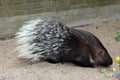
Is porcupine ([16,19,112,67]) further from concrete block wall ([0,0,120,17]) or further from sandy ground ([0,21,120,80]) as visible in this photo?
concrete block wall ([0,0,120,17])

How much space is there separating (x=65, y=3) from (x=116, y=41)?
1362 mm

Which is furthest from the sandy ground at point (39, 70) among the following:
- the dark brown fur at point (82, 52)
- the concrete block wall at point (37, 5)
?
the concrete block wall at point (37, 5)

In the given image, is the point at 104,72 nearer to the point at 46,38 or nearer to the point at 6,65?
the point at 46,38

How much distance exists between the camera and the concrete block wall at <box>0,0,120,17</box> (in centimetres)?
580

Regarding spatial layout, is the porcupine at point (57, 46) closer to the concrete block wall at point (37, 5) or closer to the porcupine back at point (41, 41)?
the porcupine back at point (41, 41)

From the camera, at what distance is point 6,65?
178 inches

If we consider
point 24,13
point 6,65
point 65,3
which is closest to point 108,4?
point 65,3

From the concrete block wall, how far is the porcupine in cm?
138

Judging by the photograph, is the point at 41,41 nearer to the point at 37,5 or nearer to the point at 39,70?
the point at 39,70

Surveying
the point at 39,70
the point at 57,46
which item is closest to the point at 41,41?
the point at 57,46

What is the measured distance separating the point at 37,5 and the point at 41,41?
6.42 feet

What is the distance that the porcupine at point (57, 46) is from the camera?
4.38 m

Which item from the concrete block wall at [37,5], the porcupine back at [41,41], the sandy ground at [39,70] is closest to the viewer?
the sandy ground at [39,70]

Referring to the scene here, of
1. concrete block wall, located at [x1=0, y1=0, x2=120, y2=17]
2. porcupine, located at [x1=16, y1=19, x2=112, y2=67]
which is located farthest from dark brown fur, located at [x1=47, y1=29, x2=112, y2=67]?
concrete block wall, located at [x1=0, y1=0, x2=120, y2=17]
